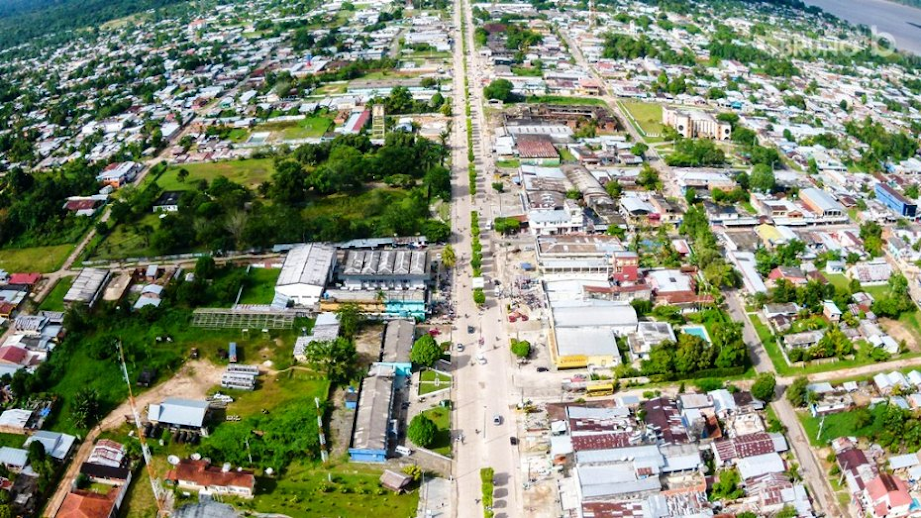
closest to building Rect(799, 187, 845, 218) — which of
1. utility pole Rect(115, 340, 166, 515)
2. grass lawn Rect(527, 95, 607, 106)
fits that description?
grass lawn Rect(527, 95, 607, 106)

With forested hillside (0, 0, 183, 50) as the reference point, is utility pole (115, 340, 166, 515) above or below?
above

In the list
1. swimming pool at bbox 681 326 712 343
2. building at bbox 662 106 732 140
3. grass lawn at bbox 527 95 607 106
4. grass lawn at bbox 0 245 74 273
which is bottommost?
grass lawn at bbox 527 95 607 106

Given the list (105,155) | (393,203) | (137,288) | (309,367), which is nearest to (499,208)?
(393,203)

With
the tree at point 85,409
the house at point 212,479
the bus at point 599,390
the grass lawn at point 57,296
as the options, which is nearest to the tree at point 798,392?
the bus at point 599,390

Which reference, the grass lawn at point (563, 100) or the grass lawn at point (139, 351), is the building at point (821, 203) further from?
the grass lawn at point (139, 351)

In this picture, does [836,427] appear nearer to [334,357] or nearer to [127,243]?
[334,357]

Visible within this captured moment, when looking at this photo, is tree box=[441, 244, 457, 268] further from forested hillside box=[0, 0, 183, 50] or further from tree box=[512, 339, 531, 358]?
forested hillside box=[0, 0, 183, 50]
